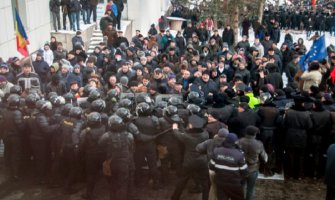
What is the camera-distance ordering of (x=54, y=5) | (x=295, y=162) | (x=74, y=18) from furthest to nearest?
(x=74, y=18) → (x=54, y=5) → (x=295, y=162)

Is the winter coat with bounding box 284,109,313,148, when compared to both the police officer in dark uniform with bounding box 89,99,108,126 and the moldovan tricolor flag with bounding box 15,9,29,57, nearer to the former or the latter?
the police officer in dark uniform with bounding box 89,99,108,126

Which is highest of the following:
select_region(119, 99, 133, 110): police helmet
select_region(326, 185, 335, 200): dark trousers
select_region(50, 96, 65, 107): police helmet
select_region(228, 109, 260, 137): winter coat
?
select_region(50, 96, 65, 107): police helmet

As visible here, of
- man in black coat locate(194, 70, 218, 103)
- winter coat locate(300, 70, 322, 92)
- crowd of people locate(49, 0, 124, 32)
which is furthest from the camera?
crowd of people locate(49, 0, 124, 32)

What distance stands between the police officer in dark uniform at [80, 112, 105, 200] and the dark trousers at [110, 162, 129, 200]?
42cm

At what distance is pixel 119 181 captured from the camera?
750cm

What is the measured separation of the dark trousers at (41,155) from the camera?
8445 mm

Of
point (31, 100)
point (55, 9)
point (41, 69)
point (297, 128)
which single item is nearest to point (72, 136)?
point (31, 100)

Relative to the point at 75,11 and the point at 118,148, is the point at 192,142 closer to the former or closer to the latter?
the point at 118,148

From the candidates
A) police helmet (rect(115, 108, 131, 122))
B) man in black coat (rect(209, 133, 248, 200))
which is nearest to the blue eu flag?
police helmet (rect(115, 108, 131, 122))

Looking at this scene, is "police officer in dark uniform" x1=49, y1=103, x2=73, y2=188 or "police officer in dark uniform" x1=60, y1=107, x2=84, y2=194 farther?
"police officer in dark uniform" x1=49, y1=103, x2=73, y2=188

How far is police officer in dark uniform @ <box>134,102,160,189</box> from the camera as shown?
8070 mm

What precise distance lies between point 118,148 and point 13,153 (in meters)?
2.46

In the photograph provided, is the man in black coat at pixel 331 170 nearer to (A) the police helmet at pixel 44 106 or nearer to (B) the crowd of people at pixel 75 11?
(A) the police helmet at pixel 44 106

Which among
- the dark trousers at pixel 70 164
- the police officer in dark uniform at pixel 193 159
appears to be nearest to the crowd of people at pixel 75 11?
the dark trousers at pixel 70 164
